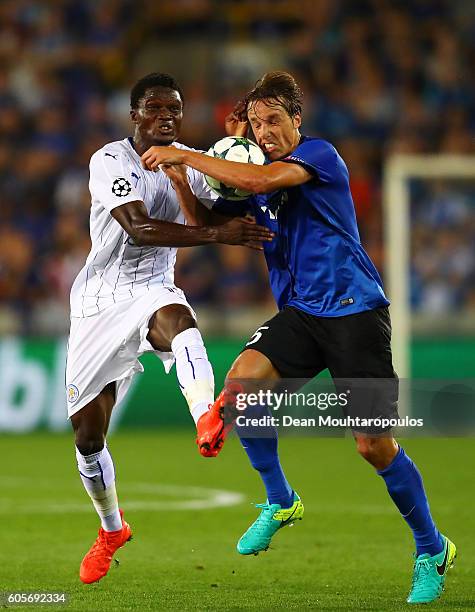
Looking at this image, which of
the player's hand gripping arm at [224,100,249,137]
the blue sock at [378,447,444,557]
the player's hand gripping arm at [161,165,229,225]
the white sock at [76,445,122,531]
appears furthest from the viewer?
the white sock at [76,445,122,531]

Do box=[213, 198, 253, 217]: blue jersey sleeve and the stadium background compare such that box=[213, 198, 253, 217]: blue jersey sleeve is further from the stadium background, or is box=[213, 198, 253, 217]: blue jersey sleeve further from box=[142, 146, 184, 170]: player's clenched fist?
the stadium background

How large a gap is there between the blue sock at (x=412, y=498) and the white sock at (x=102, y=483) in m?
1.64

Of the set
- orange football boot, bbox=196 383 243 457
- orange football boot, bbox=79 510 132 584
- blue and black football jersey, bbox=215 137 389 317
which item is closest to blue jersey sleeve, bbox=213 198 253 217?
blue and black football jersey, bbox=215 137 389 317

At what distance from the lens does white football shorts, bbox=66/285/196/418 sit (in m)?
6.25

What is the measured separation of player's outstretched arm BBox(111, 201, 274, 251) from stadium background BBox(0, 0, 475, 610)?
14.8ft

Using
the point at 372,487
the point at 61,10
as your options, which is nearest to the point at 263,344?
the point at 372,487

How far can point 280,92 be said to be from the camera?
5.73 meters

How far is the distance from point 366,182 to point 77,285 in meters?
9.87

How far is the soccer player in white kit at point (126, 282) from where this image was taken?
607 cm

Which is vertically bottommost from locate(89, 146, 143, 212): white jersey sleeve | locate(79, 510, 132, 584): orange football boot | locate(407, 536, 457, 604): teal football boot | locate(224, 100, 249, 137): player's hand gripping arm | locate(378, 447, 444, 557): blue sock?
locate(79, 510, 132, 584): orange football boot

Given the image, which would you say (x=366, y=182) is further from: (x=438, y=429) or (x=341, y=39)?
(x=438, y=429)

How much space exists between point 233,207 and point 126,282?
68cm

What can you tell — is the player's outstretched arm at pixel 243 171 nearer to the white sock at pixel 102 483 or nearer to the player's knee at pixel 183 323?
the player's knee at pixel 183 323

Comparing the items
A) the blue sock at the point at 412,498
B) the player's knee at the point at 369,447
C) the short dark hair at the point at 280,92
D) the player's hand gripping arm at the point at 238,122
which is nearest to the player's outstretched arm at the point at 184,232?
the player's hand gripping arm at the point at 238,122
